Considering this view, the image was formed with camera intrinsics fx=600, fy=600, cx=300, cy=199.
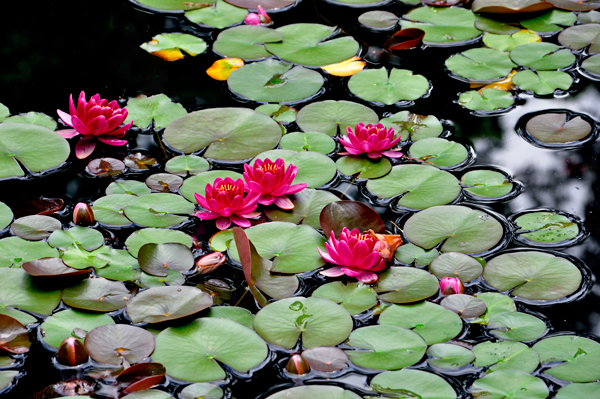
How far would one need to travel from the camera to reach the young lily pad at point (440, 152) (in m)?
2.94

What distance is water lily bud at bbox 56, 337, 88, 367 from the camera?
1947 mm

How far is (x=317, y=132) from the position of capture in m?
3.08

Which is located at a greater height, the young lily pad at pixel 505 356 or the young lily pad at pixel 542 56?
the young lily pad at pixel 542 56

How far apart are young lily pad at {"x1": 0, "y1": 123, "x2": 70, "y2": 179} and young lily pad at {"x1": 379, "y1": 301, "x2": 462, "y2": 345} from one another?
1763 mm

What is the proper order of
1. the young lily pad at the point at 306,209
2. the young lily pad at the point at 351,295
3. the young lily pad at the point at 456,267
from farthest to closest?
the young lily pad at the point at 306,209 → the young lily pad at the point at 456,267 → the young lily pad at the point at 351,295

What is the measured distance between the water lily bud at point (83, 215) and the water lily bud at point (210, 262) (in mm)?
523

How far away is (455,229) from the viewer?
8.35 feet

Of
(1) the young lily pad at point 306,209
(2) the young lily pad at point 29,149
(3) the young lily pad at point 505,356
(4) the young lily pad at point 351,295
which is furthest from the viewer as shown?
(2) the young lily pad at point 29,149

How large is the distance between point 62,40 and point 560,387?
3482 millimetres

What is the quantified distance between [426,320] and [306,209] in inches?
29.7

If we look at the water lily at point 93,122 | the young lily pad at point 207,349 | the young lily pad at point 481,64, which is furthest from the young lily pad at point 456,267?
the water lily at point 93,122

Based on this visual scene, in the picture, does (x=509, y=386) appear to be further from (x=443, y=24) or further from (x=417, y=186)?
(x=443, y=24)

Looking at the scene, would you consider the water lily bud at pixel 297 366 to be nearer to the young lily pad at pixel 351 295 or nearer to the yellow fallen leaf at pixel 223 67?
the young lily pad at pixel 351 295

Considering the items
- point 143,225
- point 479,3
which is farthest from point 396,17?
point 143,225
